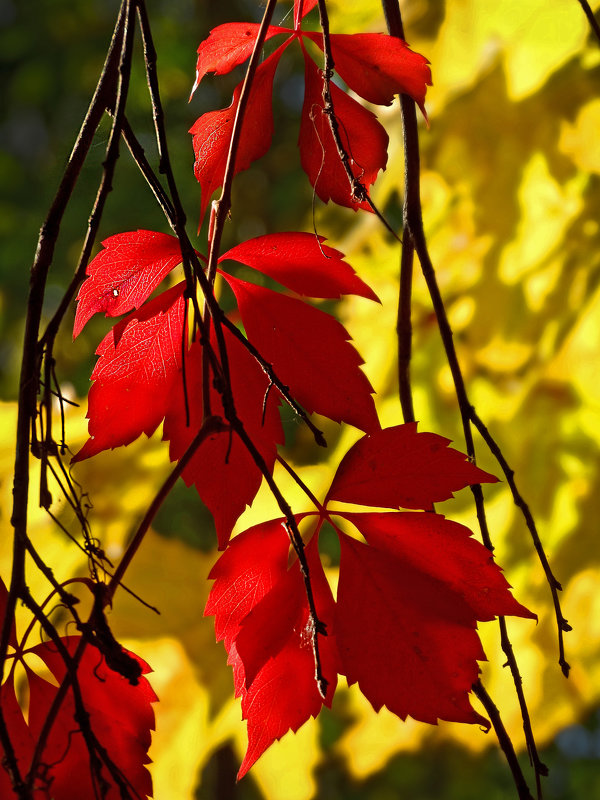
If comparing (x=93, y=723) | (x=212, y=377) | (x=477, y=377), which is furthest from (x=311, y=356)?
(x=477, y=377)

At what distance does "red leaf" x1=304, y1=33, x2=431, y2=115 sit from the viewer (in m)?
0.33

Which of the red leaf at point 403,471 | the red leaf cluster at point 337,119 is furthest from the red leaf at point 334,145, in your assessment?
the red leaf at point 403,471

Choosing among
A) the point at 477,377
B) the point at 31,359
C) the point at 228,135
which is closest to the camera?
the point at 31,359

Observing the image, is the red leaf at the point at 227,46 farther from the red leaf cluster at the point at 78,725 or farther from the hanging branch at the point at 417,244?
the red leaf cluster at the point at 78,725

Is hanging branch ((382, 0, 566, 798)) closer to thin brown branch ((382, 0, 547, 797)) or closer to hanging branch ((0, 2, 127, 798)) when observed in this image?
thin brown branch ((382, 0, 547, 797))

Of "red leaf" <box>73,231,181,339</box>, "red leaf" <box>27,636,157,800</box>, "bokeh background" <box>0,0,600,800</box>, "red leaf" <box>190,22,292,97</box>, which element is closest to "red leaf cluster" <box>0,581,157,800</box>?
"red leaf" <box>27,636,157,800</box>

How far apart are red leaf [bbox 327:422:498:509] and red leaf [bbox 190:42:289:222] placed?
125 millimetres

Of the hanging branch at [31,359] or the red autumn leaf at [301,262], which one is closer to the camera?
the hanging branch at [31,359]

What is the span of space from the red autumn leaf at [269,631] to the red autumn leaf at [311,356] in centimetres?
5

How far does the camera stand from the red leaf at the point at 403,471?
29 cm

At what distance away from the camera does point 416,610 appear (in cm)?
28

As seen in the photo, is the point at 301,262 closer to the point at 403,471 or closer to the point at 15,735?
the point at 403,471

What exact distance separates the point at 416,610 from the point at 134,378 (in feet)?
0.43

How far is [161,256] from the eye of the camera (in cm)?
31
